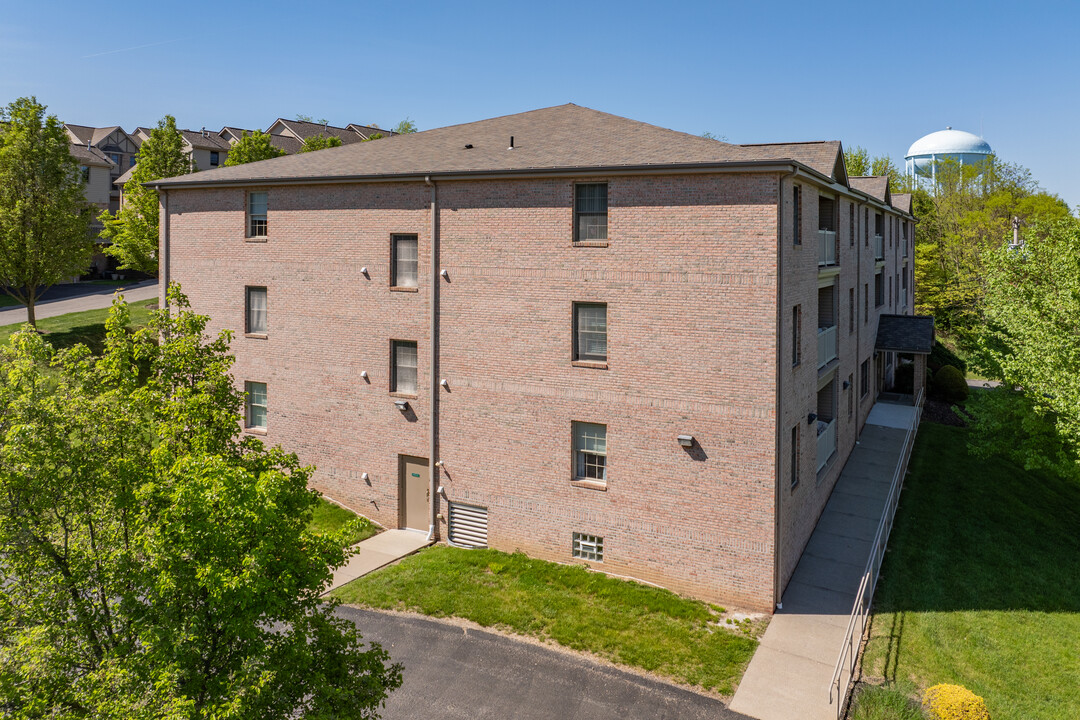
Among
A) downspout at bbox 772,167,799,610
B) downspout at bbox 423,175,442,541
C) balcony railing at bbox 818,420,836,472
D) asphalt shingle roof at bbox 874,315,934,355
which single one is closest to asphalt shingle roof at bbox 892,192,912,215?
asphalt shingle roof at bbox 874,315,934,355

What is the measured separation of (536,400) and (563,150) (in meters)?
6.79

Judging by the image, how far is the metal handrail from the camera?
13.6 metres

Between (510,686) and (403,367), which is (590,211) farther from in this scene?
(510,686)

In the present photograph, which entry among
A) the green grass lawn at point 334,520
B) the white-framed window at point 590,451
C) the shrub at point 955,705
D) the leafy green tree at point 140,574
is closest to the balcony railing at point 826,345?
the white-framed window at point 590,451

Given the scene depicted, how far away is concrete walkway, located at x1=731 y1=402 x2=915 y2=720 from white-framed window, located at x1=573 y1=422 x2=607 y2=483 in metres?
5.29

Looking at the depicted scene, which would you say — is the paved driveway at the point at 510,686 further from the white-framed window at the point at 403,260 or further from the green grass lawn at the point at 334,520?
the white-framed window at the point at 403,260

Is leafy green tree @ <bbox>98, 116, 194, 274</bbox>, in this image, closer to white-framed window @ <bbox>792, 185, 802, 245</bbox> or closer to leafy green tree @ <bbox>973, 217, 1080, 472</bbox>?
white-framed window @ <bbox>792, 185, 802, 245</bbox>

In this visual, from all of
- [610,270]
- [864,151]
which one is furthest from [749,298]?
[864,151]

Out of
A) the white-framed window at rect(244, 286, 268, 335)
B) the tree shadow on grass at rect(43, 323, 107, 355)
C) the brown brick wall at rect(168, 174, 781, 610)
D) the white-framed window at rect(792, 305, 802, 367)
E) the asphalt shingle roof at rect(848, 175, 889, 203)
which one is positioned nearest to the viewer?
the brown brick wall at rect(168, 174, 781, 610)

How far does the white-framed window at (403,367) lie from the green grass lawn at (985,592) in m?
13.3

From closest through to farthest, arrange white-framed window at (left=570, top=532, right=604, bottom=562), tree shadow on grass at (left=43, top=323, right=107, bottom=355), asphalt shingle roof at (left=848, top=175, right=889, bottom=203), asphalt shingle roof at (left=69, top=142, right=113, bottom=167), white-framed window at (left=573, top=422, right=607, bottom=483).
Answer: white-framed window at (left=573, top=422, right=607, bottom=483) → white-framed window at (left=570, top=532, right=604, bottom=562) → asphalt shingle roof at (left=848, top=175, right=889, bottom=203) → tree shadow on grass at (left=43, top=323, right=107, bottom=355) → asphalt shingle roof at (left=69, top=142, right=113, bottom=167)

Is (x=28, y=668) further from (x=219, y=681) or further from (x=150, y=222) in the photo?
(x=150, y=222)

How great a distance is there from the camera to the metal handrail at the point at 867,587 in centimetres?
1363

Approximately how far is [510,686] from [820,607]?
768cm
